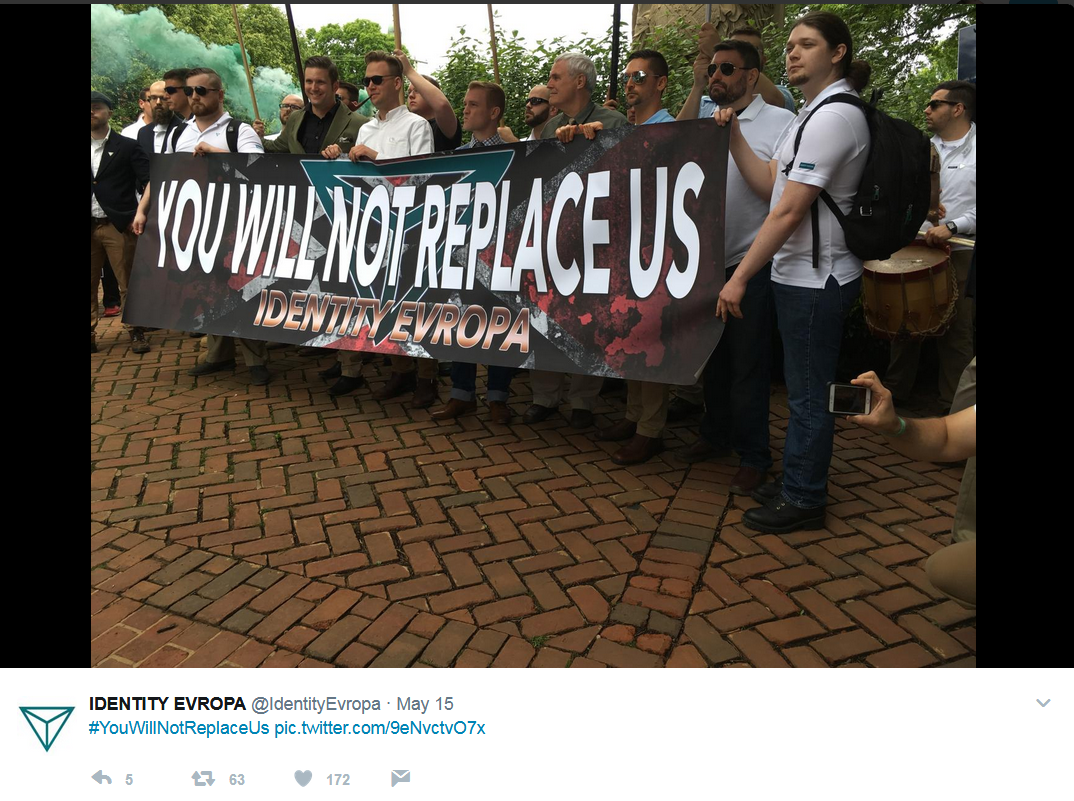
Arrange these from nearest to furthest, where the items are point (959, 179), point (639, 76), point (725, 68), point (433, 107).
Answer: point (725, 68) < point (639, 76) < point (959, 179) < point (433, 107)

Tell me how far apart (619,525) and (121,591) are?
A: 2.12 m

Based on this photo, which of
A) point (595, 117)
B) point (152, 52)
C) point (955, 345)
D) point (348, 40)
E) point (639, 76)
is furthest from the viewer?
point (348, 40)

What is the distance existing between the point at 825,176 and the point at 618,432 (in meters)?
2.01

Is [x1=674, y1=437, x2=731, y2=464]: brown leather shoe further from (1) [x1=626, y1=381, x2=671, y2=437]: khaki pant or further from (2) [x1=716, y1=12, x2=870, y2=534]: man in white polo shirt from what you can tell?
(2) [x1=716, y1=12, x2=870, y2=534]: man in white polo shirt

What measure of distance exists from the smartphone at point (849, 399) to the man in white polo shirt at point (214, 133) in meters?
4.74

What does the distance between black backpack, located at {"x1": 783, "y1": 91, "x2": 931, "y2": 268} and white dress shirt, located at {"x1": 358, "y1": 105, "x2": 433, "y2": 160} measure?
269 centimetres

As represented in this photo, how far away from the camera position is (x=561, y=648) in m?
2.68

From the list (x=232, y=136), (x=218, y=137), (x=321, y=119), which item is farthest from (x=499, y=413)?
(x=218, y=137)

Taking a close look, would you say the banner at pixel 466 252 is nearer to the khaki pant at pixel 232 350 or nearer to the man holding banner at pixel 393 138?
the man holding banner at pixel 393 138

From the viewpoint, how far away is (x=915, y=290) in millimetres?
4273

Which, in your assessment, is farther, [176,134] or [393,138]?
[176,134]

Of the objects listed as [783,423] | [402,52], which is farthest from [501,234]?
[783,423]

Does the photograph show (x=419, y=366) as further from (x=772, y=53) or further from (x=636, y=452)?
(x=772, y=53)

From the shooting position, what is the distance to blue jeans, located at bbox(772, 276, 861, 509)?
10.9ft
